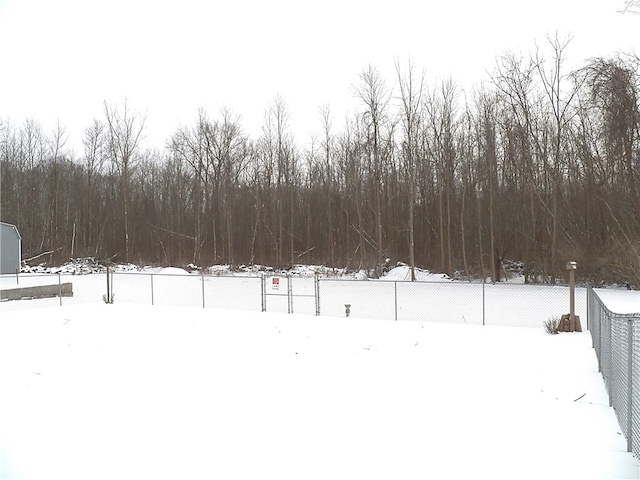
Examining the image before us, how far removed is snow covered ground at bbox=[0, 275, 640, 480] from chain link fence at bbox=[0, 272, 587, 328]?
4.67 metres

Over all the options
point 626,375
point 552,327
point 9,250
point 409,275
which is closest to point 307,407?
point 626,375

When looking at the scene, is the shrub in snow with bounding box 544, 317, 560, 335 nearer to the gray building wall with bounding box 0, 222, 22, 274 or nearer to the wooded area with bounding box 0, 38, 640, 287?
the wooded area with bounding box 0, 38, 640, 287

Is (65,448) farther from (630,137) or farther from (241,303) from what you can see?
(630,137)

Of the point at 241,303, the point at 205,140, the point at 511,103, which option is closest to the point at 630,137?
the point at 511,103

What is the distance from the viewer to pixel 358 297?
22.8 m

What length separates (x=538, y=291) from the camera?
22.9 metres

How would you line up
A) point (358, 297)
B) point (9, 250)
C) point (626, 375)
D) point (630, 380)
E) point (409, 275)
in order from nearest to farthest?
point (630, 380) < point (626, 375) < point (358, 297) < point (409, 275) < point (9, 250)

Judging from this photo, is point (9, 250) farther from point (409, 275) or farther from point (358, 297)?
point (409, 275)

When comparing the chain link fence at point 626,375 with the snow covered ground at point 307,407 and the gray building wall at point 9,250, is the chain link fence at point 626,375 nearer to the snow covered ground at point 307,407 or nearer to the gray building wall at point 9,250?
the snow covered ground at point 307,407

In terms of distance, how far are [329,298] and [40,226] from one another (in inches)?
1503

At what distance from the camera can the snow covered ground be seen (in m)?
4.76

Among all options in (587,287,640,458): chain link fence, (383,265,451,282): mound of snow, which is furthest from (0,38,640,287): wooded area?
(587,287,640,458): chain link fence

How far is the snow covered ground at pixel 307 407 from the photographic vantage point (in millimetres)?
4762

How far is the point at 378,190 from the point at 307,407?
1051 inches
